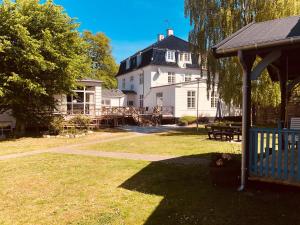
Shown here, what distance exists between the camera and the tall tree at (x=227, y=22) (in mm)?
17734

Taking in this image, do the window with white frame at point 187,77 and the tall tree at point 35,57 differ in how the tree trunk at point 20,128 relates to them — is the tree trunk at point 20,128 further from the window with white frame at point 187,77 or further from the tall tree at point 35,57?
the window with white frame at point 187,77

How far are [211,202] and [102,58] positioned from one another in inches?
1765

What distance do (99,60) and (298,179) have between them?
1772 inches

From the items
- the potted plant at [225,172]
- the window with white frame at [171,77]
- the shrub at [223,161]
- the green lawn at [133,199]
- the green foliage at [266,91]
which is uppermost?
the window with white frame at [171,77]

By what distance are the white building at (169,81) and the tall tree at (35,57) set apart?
13.4m

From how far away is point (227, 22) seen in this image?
19.8 metres

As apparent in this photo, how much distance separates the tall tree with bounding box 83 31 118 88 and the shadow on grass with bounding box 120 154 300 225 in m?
39.2

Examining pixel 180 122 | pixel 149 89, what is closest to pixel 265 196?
pixel 180 122

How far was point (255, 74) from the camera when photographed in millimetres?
6336

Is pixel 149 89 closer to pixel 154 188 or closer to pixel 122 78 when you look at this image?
pixel 122 78

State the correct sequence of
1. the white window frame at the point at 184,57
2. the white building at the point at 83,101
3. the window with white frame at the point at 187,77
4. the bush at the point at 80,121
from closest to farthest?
the bush at the point at 80,121, the white building at the point at 83,101, the white window frame at the point at 184,57, the window with white frame at the point at 187,77

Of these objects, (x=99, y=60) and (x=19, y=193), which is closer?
(x=19, y=193)

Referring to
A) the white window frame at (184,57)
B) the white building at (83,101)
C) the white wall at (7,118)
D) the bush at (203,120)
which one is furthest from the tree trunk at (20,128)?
the white window frame at (184,57)

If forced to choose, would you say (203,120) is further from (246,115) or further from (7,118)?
(246,115)
